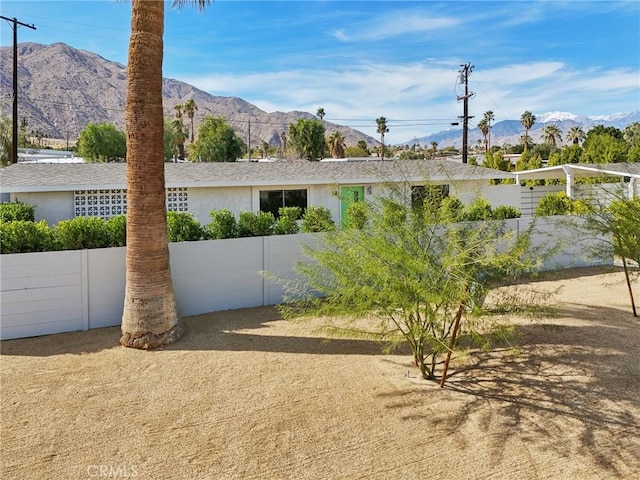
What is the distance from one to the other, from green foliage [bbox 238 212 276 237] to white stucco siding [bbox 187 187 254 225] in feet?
20.8

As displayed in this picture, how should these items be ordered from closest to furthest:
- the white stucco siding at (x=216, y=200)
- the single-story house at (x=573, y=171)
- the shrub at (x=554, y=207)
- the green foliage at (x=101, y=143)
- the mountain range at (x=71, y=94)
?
the shrub at (x=554, y=207)
the white stucco siding at (x=216, y=200)
the single-story house at (x=573, y=171)
the green foliage at (x=101, y=143)
the mountain range at (x=71, y=94)

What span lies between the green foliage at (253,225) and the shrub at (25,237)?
11.7ft

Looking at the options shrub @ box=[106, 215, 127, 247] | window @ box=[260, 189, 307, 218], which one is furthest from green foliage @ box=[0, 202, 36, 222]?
window @ box=[260, 189, 307, 218]

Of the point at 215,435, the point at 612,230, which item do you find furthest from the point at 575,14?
the point at 215,435

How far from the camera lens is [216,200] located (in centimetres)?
1647

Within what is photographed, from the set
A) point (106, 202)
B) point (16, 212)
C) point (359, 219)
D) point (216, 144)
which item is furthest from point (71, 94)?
point (359, 219)

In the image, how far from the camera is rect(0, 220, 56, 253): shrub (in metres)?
7.64

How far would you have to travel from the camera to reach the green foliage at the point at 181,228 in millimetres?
9227

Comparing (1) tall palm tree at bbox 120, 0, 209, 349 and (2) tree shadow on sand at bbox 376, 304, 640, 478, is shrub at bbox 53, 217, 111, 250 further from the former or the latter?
(2) tree shadow on sand at bbox 376, 304, 640, 478

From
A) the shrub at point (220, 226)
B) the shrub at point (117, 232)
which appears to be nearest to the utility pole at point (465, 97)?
the shrub at point (220, 226)

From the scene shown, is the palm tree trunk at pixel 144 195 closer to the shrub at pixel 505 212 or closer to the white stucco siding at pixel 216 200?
the white stucco siding at pixel 216 200

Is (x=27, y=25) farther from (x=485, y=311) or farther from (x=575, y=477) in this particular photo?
(x=575, y=477)

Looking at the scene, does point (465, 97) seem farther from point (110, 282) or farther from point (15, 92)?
point (110, 282)

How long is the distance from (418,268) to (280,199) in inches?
499
